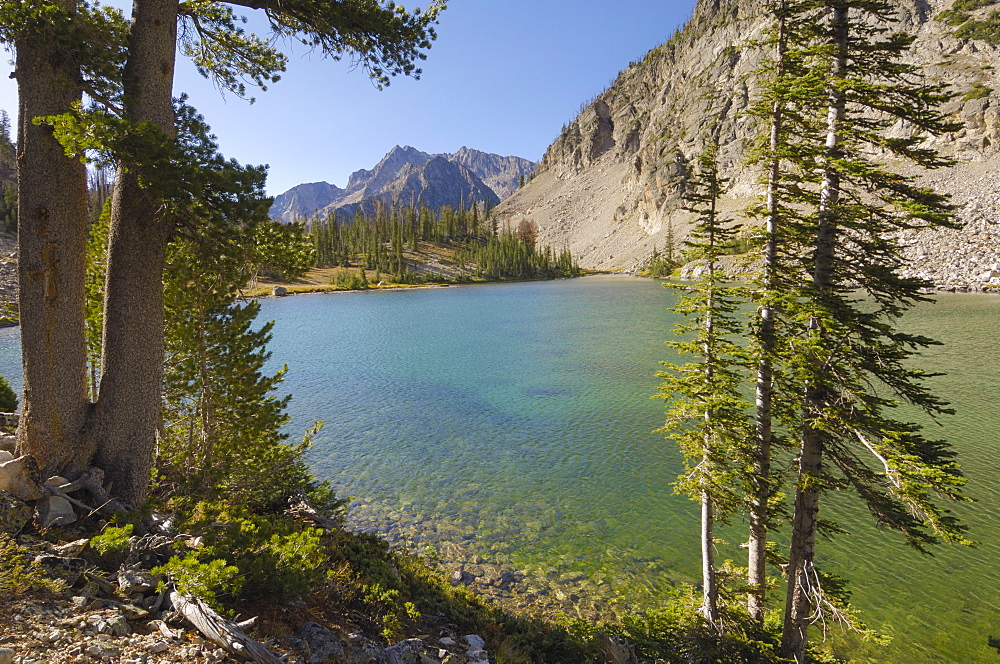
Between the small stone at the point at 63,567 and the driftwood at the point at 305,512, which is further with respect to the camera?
the driftwood at the point at 305,512

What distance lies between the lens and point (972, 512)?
47.0 ft

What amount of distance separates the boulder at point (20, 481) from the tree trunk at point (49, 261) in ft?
1.13

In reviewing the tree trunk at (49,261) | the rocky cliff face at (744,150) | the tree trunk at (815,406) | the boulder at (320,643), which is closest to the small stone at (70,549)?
the tree trunk at (49,261)

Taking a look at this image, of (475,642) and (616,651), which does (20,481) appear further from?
(616,651)

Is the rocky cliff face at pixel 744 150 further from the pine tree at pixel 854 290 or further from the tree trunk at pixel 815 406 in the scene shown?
the tree trunk at pixel 815 406

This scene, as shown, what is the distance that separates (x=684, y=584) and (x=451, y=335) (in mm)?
39613

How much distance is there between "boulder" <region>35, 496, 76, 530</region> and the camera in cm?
544

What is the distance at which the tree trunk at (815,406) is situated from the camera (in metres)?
7.98

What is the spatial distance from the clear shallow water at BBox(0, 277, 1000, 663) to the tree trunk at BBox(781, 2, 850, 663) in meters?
1.97

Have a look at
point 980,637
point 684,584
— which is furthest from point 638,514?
point 980,637

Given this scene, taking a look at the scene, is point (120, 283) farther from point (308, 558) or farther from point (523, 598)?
point (523, 598)

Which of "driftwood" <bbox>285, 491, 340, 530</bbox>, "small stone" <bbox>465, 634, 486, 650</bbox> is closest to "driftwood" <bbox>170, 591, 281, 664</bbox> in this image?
"small stone" <bbox>465, 634, 486, 650</bbox>

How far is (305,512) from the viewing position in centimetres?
1039

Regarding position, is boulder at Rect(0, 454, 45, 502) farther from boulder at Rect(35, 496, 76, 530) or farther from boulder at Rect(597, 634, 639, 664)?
boulder at Rect(597, 634, 639, 664)
